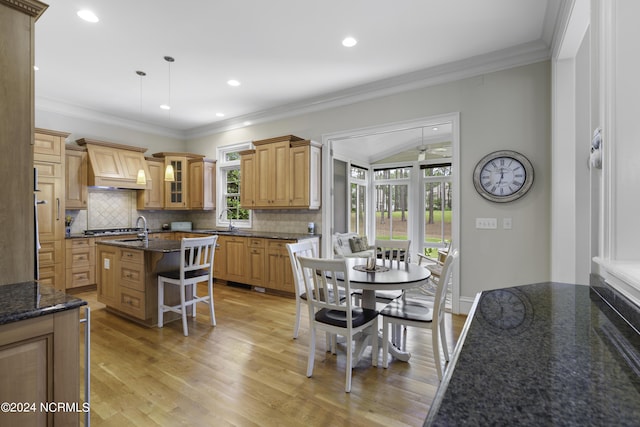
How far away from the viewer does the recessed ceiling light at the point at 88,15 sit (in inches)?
110

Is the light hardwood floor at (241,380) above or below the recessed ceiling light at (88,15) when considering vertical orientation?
below

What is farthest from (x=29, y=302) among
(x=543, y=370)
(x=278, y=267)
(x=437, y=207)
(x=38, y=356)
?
(x=437, y=207)

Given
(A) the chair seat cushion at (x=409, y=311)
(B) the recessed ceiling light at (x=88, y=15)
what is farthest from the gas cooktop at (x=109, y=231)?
(A) the chair seat cushion at (x=409, y=311)

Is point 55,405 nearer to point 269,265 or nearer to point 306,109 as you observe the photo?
point 269,265

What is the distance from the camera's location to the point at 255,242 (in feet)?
16.2

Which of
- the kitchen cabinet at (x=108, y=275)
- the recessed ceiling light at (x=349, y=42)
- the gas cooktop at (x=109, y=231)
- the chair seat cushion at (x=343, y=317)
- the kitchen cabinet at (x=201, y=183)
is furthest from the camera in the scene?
the kitchen cabinet at (x=201, y=183)

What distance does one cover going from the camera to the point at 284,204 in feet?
16.3

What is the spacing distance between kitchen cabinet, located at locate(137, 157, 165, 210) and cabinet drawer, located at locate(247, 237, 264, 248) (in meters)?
2.44

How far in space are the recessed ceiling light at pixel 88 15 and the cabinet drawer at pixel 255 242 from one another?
3.16 metres

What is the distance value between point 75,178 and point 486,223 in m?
6.06

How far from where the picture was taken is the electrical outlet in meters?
3.60

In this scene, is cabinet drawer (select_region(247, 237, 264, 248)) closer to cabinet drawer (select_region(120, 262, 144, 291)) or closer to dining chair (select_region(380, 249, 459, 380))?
cabinet drawer (select_region(120, 262, 144, 291))

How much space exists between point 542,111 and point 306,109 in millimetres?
3187

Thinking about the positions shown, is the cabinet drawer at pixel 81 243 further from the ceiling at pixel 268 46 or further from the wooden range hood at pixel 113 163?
the ceiling at pixel 268 46
